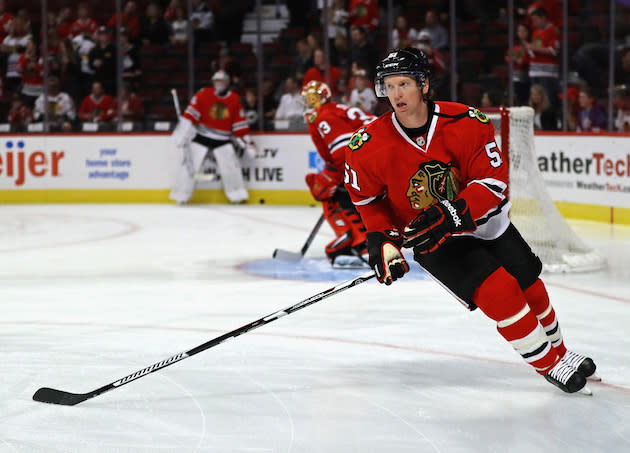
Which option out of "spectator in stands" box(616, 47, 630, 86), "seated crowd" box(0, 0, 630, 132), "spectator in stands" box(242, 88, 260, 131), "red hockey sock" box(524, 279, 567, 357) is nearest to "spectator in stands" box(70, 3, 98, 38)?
"seated crowd" box(0, 0, 630, 132)

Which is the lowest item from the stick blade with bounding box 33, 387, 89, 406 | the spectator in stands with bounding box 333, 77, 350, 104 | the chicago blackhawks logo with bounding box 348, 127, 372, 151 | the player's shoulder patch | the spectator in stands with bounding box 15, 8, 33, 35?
the stick blade with bounding box 33, 387, 89, 406

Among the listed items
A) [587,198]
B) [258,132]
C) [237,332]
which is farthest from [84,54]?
[237,332]

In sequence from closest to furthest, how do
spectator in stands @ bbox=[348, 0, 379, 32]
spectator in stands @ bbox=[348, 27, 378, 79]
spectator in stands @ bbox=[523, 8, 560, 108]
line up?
1. spectator in stands @ bbox=[523, 8, 560, 108]
2. spectator in stands @ bbox=[348, 27, 378, 79]
3. spectator in stands @ bbox=[348, 0, 379, 32]

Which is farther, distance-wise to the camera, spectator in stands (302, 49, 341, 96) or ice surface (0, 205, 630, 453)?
spectator in stands (302, 49, 341, 96)

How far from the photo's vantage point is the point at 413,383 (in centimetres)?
305

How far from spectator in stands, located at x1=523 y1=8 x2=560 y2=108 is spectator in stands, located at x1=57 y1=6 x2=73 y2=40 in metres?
4.77

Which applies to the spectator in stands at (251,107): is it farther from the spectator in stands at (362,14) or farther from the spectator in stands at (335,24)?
the spectator in stands at (362,14)

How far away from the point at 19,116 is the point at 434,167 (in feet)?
26.3

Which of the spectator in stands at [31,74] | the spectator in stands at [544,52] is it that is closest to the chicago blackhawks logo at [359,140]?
the spectator in stands at [544,52]

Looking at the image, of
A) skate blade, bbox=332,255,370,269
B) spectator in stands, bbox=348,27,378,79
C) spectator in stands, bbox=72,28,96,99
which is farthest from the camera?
spectator in stands, bbox=72,28,96,99

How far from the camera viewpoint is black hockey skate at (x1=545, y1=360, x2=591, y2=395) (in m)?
2.78

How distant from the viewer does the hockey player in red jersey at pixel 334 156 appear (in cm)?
522

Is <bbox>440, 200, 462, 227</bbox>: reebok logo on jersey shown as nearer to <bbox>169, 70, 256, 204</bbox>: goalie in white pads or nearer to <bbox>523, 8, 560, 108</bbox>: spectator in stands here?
<bbox>523, 8, 560, 108</bbox>: spectator in stands

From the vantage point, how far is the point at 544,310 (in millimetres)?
2896
